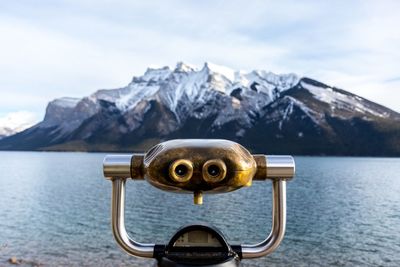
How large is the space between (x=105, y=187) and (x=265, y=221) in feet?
138

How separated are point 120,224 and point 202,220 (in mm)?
49309

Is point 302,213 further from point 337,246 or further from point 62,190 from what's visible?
point 62,190

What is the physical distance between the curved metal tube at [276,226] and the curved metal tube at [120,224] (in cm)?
41

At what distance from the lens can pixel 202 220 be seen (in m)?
50.8

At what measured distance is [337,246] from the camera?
4044 cm

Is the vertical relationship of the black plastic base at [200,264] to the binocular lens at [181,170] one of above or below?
below

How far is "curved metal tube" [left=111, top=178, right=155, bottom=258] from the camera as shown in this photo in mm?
2105

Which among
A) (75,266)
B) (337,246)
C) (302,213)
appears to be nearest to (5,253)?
(75,266)

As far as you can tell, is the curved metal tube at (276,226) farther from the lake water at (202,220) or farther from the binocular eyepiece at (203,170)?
the lake water at (202,220)

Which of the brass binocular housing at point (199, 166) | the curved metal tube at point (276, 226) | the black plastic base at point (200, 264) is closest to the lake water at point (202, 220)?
the curved metal tube at point (276, 226)

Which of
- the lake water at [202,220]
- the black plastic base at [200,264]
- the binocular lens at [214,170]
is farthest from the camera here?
the lake water at [202,220]

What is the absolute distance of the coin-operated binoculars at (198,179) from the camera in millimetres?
1698

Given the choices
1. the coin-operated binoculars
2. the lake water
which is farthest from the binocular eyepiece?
the lake water

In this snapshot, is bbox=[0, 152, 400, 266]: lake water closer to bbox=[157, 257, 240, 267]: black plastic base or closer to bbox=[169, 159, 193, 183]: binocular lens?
bbox=[157, 257, 240, 267]: black plastic base
